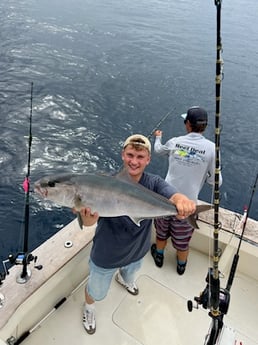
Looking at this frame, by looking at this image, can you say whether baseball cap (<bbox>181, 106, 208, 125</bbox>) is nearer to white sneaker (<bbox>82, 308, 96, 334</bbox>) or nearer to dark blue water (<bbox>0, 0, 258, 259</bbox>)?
white sneaker (<bbox>82, 308, 96, 334</bbox>)

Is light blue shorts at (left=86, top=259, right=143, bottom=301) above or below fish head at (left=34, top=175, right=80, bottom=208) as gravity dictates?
below

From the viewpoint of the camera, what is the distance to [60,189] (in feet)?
7.70

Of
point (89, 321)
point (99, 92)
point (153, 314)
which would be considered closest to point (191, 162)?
point (153, 314)

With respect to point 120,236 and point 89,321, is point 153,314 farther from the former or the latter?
point 120,236

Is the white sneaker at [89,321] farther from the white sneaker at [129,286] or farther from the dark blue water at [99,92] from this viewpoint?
the dark blue water at [99,92]

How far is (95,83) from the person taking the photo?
34.7ft

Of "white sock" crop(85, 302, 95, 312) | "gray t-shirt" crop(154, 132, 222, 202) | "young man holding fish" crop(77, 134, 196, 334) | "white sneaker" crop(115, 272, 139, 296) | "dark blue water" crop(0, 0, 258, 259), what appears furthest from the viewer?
"dark blue water" crop(0, 0, 258, 259)

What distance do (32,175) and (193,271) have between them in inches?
149

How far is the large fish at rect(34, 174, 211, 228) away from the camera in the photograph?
2.34 m

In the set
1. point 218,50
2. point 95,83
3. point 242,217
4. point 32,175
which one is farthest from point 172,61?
point 218,50

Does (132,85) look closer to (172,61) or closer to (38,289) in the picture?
(172,61)

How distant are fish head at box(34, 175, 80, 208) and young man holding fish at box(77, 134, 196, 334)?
0.11 meters

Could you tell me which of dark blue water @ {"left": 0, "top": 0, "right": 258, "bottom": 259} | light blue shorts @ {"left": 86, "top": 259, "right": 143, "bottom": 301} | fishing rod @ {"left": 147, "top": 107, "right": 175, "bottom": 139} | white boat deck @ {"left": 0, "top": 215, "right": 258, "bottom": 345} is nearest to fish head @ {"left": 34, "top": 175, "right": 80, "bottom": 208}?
light blue shorts @ {"left": 86, "top": 259, "right": 143, "bottom": 301}

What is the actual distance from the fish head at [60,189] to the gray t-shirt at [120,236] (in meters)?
0.45
